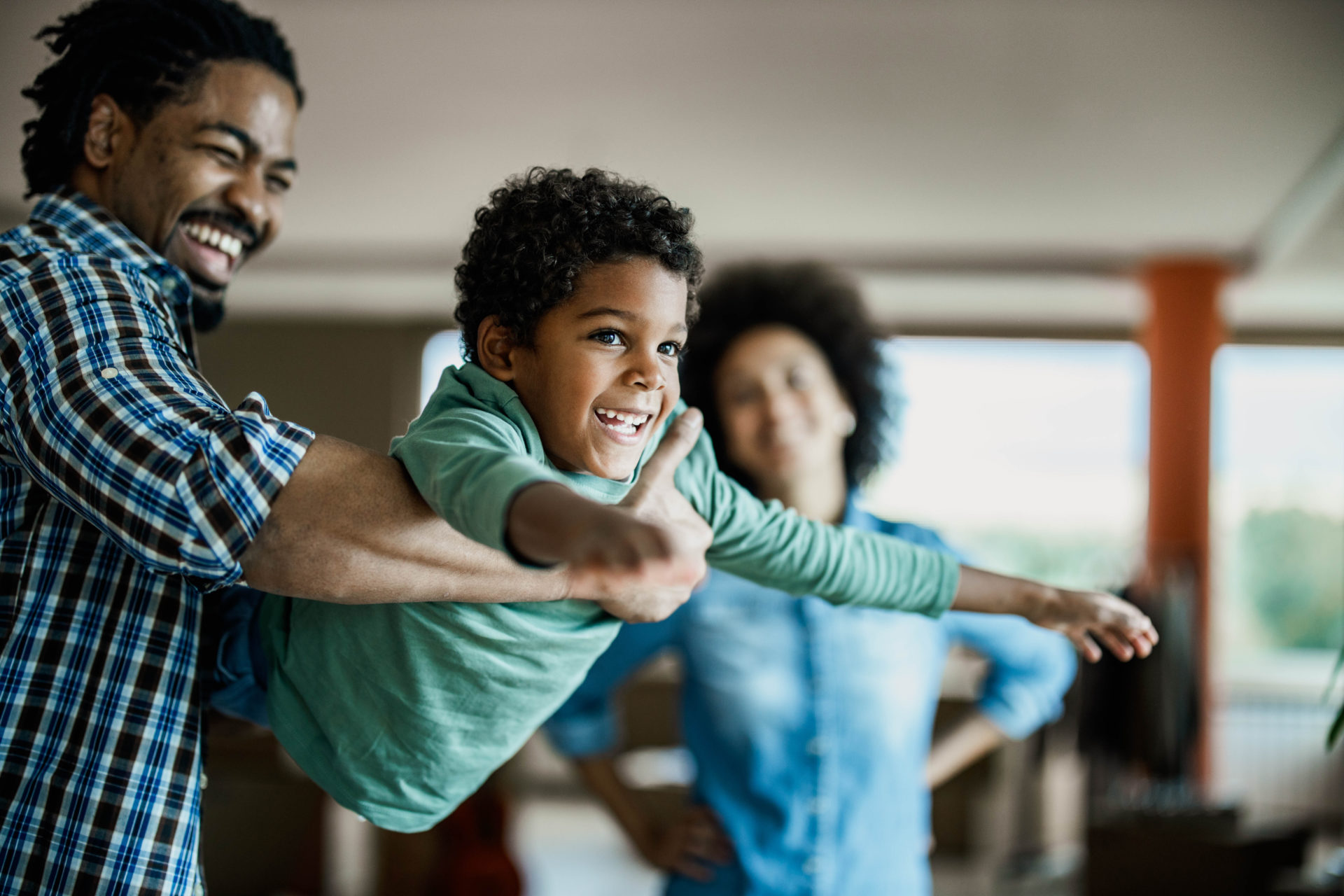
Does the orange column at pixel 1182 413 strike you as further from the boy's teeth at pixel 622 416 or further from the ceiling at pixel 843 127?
the boy's teeth at pixel 622 416

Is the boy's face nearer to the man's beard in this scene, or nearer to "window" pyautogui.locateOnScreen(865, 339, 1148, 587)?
the man's beard

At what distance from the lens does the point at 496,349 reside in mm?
526

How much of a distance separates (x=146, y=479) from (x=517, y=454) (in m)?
0.16

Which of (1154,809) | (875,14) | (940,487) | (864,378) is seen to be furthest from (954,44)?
(940,487)

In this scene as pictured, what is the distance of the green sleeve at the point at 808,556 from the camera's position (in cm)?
60

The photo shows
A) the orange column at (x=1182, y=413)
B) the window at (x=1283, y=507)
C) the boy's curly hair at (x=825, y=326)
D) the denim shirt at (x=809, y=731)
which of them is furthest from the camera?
the window at (x=1283, y=507)

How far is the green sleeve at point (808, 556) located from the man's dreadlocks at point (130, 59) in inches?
14.1

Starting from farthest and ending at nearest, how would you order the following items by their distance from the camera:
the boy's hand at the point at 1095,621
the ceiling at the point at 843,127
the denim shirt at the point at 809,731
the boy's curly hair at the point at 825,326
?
the ceiling at the point at 843,127 < the boy's curly hair at the point at 825,326 < the denim shirt at the point at 809,731 < the boy's hand at the point at 1095,621

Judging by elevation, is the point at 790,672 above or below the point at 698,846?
above

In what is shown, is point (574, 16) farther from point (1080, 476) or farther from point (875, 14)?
point (1080, 476)

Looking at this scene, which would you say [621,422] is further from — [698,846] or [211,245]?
[698,846]

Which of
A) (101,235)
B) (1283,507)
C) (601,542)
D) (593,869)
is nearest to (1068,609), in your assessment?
(601,542)

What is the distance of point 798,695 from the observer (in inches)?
41.1

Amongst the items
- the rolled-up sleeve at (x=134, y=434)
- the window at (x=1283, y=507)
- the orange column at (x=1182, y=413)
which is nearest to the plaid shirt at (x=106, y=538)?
the rolled-up sleeve at (x=134, y=434)
